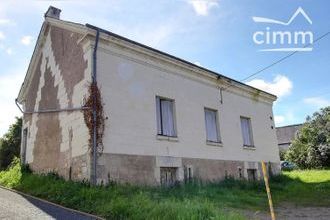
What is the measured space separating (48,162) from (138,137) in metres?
4.07

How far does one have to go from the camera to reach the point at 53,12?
15258 millimetres

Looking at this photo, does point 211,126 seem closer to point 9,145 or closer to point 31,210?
point 31,210

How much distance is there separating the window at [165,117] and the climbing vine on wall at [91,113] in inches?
101

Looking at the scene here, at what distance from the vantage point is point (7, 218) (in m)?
7.63

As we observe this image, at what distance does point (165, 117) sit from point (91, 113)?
3302 millimetres

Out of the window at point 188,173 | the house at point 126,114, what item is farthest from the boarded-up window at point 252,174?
the window at point 188,173

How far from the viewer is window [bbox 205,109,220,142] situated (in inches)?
592

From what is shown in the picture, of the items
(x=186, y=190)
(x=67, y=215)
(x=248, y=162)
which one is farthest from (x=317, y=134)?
(x=67, y=215)

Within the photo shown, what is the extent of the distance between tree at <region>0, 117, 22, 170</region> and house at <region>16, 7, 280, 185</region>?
22.0 feet

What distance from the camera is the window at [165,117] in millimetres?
12992

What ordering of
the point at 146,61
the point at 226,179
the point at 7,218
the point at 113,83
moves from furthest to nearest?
the point at 226,179 < the point at 146,61 < the point at 113,83 < the point at 7,218

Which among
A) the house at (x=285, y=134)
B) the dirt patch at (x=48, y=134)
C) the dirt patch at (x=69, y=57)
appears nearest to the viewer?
the dirt patch at (x=69, y=57)

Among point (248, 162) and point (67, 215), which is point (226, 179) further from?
point (67, 215)

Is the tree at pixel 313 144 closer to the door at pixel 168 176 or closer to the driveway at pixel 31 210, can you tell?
the door at pixel 168 176
